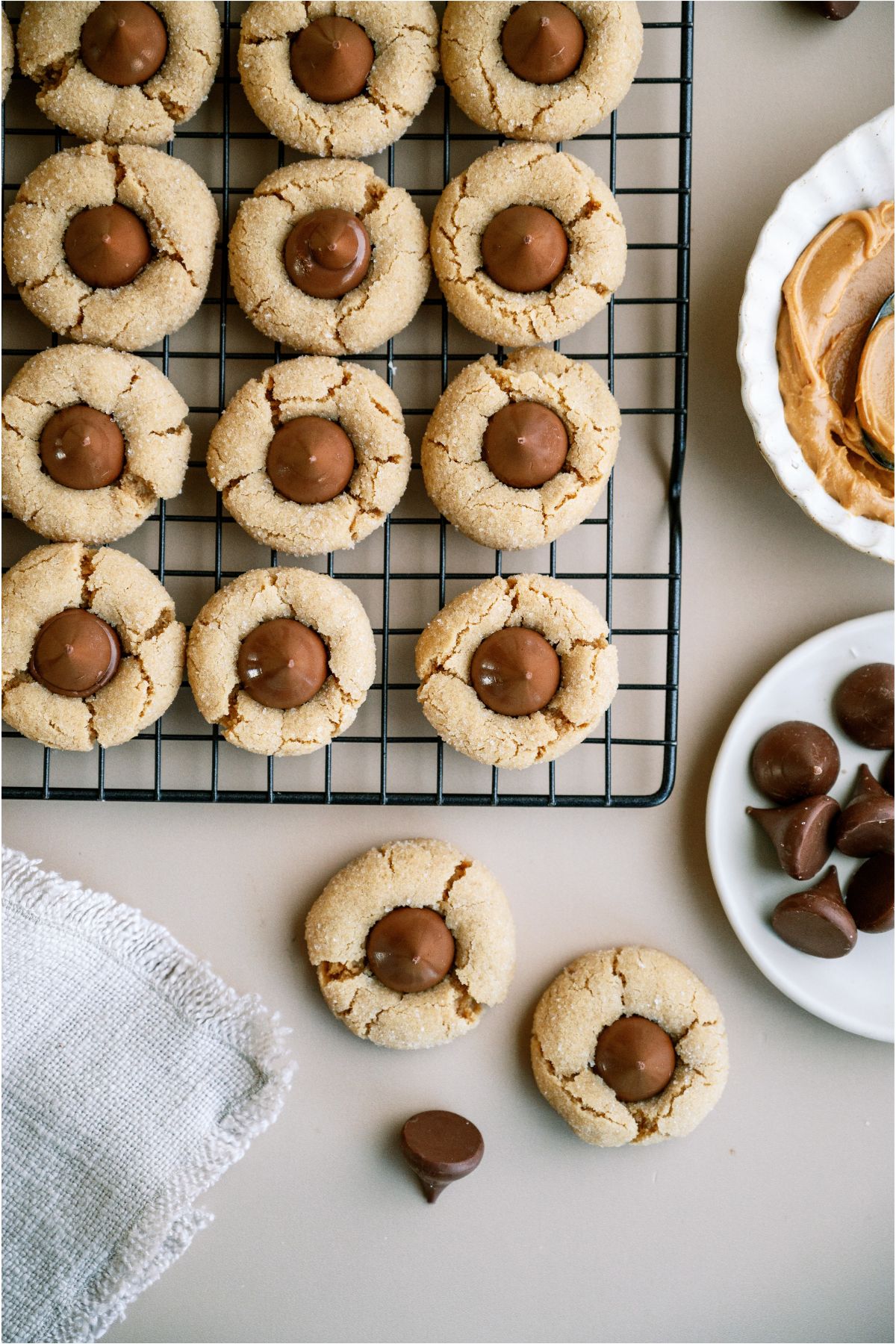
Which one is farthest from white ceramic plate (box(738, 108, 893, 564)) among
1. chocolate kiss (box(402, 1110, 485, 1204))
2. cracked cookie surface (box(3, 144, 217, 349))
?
chocolate kiss (box(402, 1110, 485, 1204))

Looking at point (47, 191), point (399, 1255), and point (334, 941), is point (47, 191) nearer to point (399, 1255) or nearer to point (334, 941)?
point (334, 941)

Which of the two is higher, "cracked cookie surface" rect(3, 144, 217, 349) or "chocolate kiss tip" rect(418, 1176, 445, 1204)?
"cracked cookie surface" rect(3, 144, 217, 349)

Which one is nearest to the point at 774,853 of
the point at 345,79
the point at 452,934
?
the point at 452,934

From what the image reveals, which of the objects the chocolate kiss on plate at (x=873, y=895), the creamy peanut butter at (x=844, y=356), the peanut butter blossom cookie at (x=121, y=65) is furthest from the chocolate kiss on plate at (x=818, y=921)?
the peanut butter blossom cookie at (x=121, y=65)

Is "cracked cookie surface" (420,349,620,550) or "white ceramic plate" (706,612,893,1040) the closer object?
"cracked cookie surface" (420,349,620,550)

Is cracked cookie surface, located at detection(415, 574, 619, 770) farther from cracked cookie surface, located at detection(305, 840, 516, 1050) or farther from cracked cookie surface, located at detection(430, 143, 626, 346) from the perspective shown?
cracked cookie surface, located at detection(430, 143, 626, 346)
